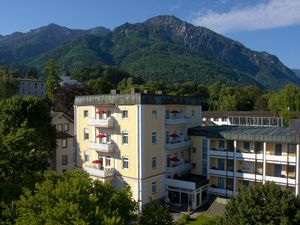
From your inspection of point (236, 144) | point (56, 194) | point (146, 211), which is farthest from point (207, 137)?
point (56, 194)

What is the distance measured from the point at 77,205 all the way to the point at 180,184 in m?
24.9

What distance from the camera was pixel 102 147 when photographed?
42.1 metres

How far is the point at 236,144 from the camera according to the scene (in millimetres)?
40656

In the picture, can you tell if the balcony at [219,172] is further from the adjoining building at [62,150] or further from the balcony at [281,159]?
the adjoining building at [62,150]

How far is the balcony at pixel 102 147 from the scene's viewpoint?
4150 cm

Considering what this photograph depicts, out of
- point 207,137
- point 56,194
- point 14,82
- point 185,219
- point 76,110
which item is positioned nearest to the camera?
point 56,194

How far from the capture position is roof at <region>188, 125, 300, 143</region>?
36531mm

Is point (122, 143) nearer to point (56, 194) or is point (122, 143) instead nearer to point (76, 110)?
point (76, 110)

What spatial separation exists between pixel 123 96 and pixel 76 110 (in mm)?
9880

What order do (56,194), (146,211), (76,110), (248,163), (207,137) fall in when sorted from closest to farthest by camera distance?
(56,194), (146,211), (248,163), (207,137), (76,110)

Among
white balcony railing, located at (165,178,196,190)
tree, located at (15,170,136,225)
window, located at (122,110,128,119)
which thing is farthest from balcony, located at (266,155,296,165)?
tree, located at (15,170,136,225)

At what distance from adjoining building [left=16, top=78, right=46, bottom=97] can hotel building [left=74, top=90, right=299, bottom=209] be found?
86144mm

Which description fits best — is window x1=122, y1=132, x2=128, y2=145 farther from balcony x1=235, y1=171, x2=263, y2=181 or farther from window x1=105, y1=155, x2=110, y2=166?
balcony x1=235, y1=171, x2=263, y2=181

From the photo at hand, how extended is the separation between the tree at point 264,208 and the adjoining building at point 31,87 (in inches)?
4357
